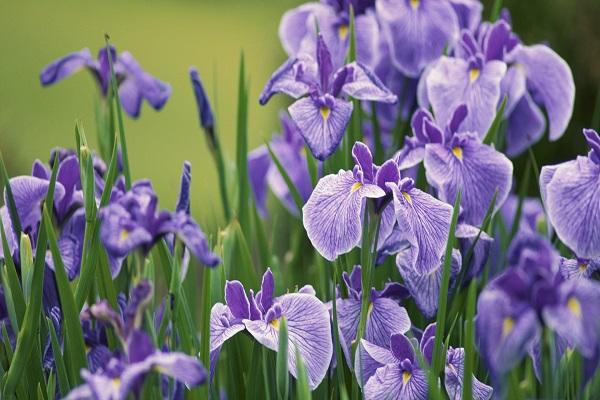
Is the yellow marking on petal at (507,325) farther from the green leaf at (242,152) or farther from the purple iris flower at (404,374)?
the green leaf at (242,152)

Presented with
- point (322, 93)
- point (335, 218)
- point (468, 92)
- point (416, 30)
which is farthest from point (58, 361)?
point (416, 30)

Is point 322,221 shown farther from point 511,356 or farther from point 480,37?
point 480,37

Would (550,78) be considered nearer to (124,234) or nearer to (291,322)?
(291,322)

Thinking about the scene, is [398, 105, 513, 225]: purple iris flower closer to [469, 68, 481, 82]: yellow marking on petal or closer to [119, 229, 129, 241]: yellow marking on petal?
[469, 68, 481, 82]: yellow marking on petal

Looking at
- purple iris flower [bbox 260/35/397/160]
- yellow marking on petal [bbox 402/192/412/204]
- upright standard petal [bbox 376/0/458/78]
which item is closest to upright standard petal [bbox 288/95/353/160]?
purple iris flower [bbox 260/35/397/160]

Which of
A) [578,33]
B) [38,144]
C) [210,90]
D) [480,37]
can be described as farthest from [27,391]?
[210,90]

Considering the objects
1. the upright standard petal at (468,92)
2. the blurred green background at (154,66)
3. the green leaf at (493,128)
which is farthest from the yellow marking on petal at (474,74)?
the blurred green background at (154,66)
